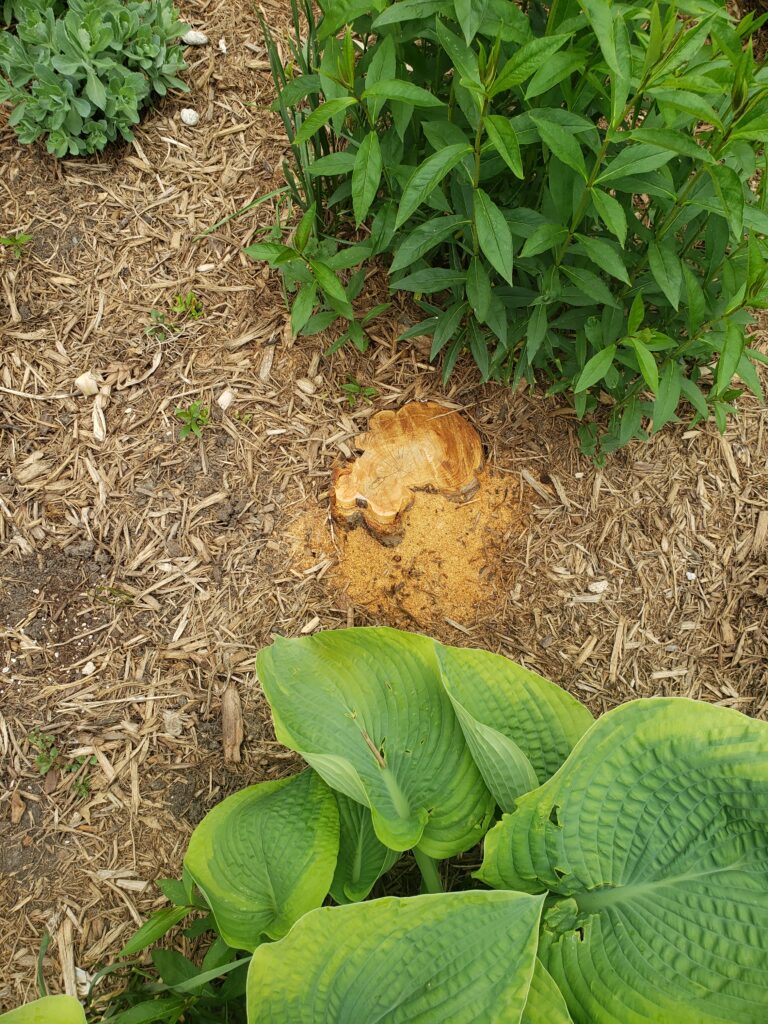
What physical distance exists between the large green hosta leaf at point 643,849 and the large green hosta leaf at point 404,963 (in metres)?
0.20

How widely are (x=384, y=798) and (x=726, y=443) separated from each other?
4.54 feet

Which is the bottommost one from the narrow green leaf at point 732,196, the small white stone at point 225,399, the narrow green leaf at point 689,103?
the small white stone at point 225,399

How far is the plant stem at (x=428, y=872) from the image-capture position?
154 cm

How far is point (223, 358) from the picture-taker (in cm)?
212

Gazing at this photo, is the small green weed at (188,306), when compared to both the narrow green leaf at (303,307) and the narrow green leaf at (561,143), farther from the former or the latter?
the narrow green leaf at (561,143)

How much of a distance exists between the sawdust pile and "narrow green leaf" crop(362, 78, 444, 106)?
36.3 inches

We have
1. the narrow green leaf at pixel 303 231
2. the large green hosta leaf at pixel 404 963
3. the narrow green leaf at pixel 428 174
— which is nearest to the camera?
the large green hosta leaf at pixel 404 963

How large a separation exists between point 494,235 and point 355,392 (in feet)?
2.40

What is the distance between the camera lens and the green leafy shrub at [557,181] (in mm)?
1242

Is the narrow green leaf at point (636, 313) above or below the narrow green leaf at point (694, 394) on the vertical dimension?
above

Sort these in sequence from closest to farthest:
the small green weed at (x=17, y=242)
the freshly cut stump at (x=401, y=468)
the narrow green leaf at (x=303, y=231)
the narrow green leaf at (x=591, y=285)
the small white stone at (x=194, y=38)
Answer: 1. the narrow green leaf at (x=591, y=285)
2. the narrow green leaf at (x=303, y=231)
3. the freshly cut stump at (x=401, y=468)
4. the small green weed at (x=17, y=242)
5. the small white stone at (x=194, y=38)

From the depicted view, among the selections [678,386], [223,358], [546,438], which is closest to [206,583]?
[223,358]

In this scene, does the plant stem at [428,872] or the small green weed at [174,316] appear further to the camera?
the small green weed at [174,316]

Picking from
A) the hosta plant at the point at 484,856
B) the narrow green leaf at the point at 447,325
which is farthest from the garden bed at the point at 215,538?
the hosta plant at the point at 484,856
